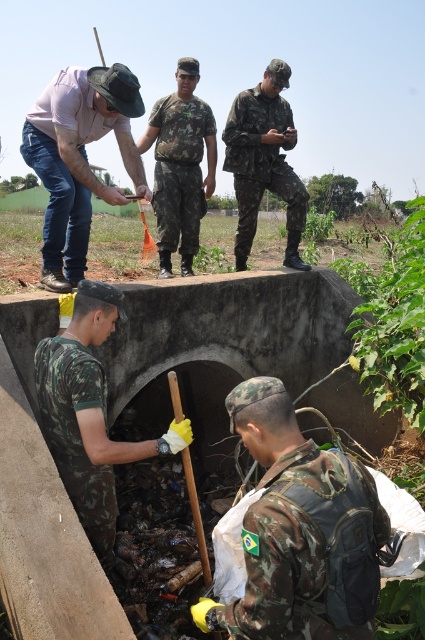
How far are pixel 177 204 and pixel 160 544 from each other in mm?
2750

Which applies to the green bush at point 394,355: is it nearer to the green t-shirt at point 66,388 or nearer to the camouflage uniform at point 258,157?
the camouflage uniform at point 258,157

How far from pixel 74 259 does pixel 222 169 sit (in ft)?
6.43

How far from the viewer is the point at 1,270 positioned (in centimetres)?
628

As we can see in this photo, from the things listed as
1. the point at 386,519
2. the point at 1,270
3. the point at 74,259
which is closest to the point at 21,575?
the point at 386,519

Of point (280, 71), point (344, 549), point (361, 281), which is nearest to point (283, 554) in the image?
point (344, 549)

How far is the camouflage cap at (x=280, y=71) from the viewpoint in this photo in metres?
5.55

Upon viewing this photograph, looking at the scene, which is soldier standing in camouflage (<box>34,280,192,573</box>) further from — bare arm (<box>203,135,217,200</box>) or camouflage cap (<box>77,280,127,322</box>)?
bare arm (<box>203,135,217,200</box>)

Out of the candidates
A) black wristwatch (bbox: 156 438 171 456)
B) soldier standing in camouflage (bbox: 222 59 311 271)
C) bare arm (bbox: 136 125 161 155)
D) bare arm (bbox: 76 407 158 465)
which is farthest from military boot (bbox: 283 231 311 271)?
bare arm (bbox: 76 407 158 465)

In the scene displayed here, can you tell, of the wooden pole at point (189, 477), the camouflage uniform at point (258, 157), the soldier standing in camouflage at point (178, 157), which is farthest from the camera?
the camouflage uniform at point (258, 157)

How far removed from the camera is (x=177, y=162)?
5.57 metres

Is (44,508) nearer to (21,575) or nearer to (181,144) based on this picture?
(21,575)

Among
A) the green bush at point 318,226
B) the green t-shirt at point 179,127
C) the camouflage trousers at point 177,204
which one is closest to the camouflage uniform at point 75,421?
the camouflage trousers at point 177,204

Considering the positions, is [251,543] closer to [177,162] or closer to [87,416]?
[87,416]

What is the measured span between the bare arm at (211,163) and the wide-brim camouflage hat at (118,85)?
156 centimetres
